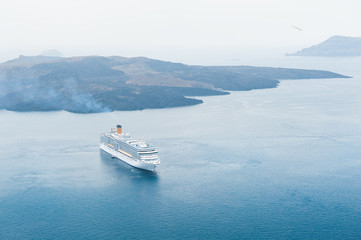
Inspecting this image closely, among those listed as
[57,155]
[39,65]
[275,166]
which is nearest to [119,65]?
[39,65]

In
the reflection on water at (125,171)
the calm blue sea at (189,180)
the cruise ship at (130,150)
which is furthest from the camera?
the cruise ship at (130,150)

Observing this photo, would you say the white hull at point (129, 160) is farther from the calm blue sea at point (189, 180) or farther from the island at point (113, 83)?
the island at point (113, 83)

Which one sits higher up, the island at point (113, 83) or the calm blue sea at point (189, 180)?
the island at point (113, 83)

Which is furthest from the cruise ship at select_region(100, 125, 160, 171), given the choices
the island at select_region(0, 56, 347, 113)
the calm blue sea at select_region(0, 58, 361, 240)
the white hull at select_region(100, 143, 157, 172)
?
the island at select_region(0, 56, 347, 113)

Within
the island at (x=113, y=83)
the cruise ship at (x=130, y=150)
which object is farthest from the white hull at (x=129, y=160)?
the island at (x=113, y=83)

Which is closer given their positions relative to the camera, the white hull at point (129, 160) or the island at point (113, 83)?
the white hull at point (129, 160)

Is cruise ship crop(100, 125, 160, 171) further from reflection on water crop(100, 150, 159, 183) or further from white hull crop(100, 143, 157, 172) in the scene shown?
reflection on water crop(100, 150, 159, 183)

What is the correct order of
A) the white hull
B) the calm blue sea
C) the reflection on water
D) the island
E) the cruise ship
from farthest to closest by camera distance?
the island < the cruise ship < the white hull < the reflection on water < the calm blue sea
